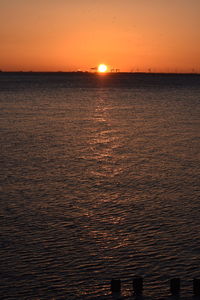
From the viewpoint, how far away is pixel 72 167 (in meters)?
33.9

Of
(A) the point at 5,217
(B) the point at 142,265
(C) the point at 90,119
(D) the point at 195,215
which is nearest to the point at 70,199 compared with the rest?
(A) the point at 5,217

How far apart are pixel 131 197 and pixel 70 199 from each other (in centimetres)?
364

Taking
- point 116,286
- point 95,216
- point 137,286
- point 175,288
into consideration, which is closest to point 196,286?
point 175,288

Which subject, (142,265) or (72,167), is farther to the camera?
(72,167)

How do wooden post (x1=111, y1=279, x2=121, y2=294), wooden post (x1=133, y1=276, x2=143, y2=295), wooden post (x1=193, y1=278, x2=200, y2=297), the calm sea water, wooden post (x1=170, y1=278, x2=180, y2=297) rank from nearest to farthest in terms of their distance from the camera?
wooden post (x1=193, y1=278, x2=200, y2=297) → wooden post (x1=133, y1=276, x2=143, y2=295) → wooden post (x1=170, y1=278, x2=180, y2=297) → wooden post (x1=111, y1=279, x2=121, y2=294) → the calm sea water

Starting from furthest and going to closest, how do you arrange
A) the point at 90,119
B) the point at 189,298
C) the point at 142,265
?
1. the point at 90,119
2. the point at 142,265
3. the point at 189,298

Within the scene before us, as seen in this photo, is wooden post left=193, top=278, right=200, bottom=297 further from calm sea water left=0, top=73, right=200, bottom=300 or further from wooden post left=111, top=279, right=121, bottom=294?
wooden post left=111, top=279, right=121, bottom=294

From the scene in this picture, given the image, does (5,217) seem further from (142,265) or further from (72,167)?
(72,167)

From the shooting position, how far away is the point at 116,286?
1506 centimetres

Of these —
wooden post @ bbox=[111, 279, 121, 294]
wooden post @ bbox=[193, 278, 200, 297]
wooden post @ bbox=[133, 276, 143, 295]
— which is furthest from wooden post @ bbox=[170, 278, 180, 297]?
wooden post @ bbox=[111, 279, 121, 294]

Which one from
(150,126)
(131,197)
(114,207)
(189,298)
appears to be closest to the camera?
(189,298)

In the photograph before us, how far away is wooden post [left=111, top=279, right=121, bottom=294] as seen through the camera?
49.0ft

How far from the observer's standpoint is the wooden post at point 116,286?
14.9 m

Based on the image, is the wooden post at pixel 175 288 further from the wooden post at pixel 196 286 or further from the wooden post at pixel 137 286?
the wooden post at pixel 137 286
